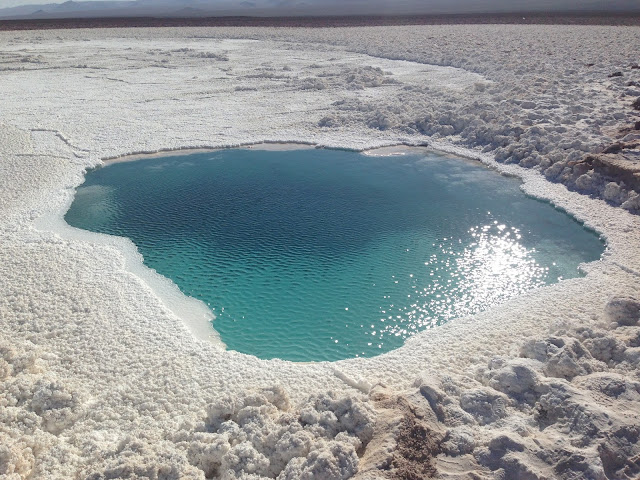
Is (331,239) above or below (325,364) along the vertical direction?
above

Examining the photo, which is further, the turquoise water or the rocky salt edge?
the turquoise water

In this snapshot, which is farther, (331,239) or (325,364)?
(331,239)

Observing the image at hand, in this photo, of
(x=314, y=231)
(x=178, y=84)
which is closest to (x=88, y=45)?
(x=178, y=84)

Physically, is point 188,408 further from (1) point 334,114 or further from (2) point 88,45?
(2) point 88,45
